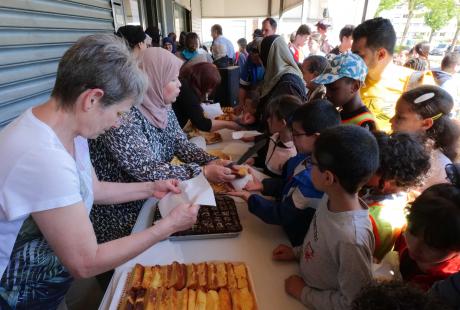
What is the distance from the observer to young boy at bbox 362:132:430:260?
122 centimetres

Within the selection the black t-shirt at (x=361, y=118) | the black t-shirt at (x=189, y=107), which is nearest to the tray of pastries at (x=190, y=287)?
the black t-shirt at (x=361, y=118)

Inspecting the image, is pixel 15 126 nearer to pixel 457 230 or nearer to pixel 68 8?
pixel 457 230

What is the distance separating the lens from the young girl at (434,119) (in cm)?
170

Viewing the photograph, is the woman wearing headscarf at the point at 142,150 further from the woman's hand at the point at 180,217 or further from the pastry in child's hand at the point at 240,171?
the woman's hand at the point at 180,217

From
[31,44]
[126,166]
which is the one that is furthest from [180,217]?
[31,44]

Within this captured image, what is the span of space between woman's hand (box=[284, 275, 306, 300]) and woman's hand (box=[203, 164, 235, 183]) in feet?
2.29

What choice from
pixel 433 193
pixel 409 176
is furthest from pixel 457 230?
pixel 409 176

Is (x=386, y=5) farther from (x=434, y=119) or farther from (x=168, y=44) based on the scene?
(x=434, y=119)

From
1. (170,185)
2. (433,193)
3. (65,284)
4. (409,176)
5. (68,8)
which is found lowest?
(65,284)

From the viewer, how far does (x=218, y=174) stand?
5.55ft

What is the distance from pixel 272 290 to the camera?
111 cm

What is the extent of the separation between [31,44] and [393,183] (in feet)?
8.53

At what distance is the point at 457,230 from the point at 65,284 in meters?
1.41

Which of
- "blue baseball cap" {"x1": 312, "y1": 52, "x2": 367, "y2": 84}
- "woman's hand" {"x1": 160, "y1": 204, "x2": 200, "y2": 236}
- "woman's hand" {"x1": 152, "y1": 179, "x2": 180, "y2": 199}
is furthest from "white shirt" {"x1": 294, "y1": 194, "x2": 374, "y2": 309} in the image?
"blue baseball cap" {"x1": 312, "y1": 52, "x2": 367, "y2": 84}
